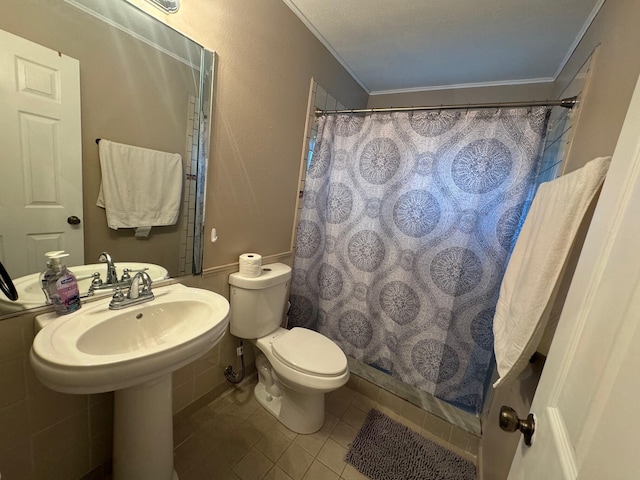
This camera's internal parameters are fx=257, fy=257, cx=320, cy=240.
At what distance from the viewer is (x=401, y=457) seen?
1.33m

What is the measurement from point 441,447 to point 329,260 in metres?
1.23

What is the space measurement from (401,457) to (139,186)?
180cm

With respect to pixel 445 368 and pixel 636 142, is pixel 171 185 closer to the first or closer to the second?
pixel 636 142

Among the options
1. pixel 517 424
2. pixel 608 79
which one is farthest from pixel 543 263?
pixel 608 79

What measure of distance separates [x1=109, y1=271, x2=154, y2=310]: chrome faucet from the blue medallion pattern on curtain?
1012mm

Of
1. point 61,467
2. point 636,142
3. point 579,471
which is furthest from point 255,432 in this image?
point 636,142

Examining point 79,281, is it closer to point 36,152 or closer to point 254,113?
point 36,152

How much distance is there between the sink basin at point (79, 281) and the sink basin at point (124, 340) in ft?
0.19

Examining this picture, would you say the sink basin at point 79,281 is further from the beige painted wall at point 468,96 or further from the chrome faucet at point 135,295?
the beige painted wall at point 468,96

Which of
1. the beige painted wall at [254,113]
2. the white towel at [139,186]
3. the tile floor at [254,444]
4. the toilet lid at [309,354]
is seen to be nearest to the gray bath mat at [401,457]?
the tile floor at [254,444]

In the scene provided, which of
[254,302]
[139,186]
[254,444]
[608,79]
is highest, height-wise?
[608,79]

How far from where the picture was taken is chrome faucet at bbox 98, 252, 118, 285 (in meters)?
0.97

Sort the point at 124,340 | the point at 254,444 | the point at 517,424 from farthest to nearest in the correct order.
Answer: the point at 254,444 < the point at 124,340 < the point at 517,424

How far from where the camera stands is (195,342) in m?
0.78
